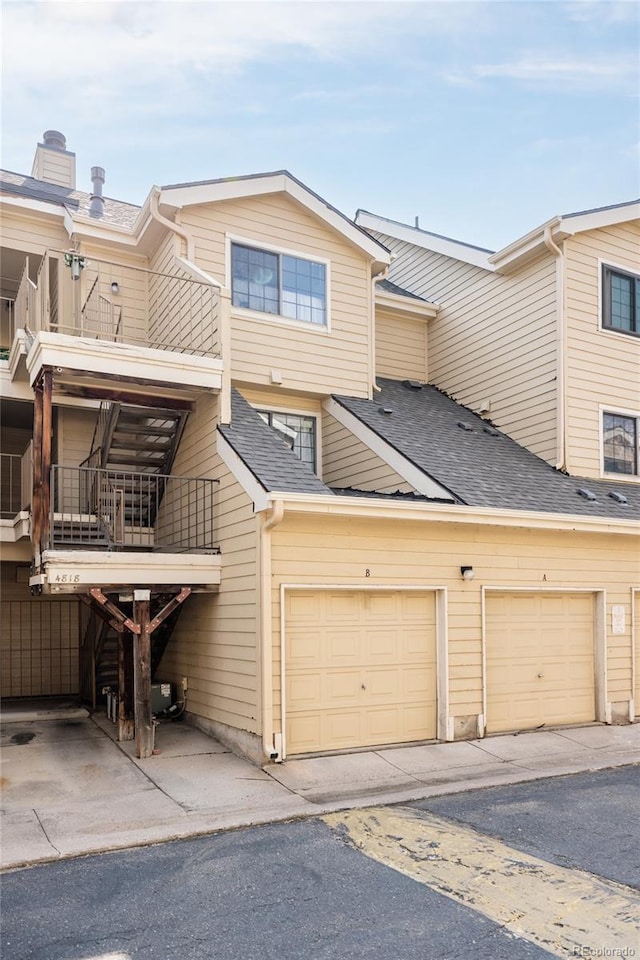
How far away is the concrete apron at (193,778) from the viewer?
6363 millimetres

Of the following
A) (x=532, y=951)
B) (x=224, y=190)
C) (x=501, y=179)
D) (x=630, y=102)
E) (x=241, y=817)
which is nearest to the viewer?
(x=532, y=951)

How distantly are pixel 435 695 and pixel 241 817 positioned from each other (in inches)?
144

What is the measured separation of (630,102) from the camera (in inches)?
424

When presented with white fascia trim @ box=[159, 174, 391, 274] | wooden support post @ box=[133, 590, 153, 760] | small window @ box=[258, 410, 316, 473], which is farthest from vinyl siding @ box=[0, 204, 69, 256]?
wooden support post @ box=[133, 590, 153, 760]

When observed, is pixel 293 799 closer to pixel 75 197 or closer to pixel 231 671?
pixel 231 671

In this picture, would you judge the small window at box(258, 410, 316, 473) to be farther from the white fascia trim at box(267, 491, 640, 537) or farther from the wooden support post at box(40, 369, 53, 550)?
the wooden support post at box(40, 369, 53, 550)

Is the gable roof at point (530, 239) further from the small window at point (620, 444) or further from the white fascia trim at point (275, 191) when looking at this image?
the small window at point (620, 444)

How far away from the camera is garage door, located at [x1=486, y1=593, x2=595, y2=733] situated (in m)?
10.1

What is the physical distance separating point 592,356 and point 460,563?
18.5 ft

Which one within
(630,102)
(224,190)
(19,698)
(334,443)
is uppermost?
(630,102)

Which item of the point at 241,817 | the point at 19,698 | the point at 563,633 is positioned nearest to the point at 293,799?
the point at 241,817

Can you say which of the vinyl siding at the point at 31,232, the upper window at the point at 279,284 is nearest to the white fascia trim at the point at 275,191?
the upper window at the point at 279,284

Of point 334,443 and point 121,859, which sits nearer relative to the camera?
point 121,859

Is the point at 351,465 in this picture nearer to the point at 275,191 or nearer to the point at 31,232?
the point at 275,191
